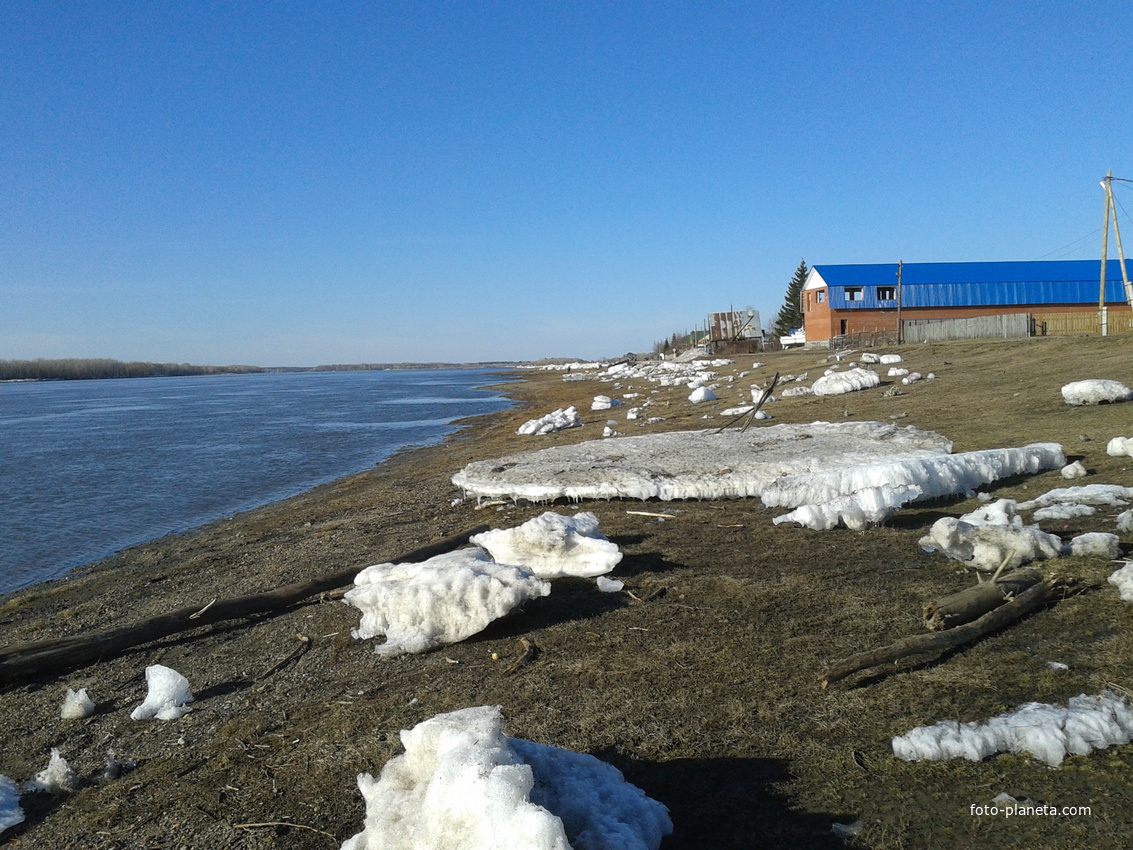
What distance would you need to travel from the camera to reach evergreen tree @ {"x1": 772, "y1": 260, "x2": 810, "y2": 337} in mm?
75000

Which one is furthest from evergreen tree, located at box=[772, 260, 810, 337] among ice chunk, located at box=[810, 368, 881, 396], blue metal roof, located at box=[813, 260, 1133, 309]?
ice chunk, located at box=[810, 368, 881, 396]

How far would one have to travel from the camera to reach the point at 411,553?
8.32 metres

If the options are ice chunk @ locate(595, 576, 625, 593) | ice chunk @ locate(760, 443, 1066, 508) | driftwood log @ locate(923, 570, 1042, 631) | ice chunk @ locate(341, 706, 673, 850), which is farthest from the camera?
ice chunk @ locate(760, 443, 1066, 508)

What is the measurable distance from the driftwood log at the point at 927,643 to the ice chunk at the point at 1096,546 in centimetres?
132

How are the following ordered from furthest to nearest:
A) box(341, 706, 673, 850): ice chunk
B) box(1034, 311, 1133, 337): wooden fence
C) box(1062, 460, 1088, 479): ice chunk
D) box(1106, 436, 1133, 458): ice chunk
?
box(1034, 311, 1133, 337): wooden fence
box(1106, 436, 1133, 458): ice chunk
box(1062, 460, 1088, 479): ice chunk
box(341, 706, 673, 850): ice chunk

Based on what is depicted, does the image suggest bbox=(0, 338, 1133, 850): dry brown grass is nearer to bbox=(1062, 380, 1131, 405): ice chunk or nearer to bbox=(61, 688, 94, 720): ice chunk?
Result: bbox=(61, 688, 94, 720): ice chunk

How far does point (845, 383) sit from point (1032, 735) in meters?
16.1

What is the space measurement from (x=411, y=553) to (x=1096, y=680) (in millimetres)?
6198

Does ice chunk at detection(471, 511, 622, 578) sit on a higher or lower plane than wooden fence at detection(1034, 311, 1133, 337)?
lower

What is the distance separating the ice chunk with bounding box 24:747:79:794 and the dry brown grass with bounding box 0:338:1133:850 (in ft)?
0.32

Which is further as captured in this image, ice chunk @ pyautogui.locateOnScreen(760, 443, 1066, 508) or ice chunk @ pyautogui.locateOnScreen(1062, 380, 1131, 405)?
ice chunk @ pyautogui.locateOnScreen(1062, 380, 1131, 405)

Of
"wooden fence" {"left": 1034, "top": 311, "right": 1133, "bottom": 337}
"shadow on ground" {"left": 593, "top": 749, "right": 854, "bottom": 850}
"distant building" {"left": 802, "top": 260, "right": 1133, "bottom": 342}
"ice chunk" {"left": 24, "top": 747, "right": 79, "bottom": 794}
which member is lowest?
"ice chunk" {"left": 24, "top": 747, "right": 79, "bottom": 794}

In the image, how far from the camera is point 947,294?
49.2 meters

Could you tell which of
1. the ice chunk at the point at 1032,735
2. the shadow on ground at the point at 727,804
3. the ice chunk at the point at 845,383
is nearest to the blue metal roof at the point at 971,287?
the ice chunk at the point at 845,383
